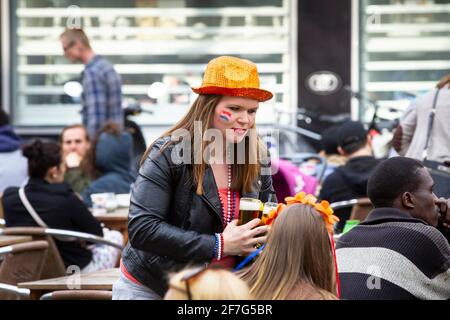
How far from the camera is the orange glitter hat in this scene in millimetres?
3689

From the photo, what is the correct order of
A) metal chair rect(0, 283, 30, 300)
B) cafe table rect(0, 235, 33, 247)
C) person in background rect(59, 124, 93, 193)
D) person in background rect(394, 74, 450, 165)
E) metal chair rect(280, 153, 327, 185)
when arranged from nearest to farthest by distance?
metal chair rect(0, 283, 30, 300)
cafe table rect(0, 235, 33, 247)
person in background rect(394, 74, 450, 165)
person in background rect(59, 124, 93, 193)
metal chair rect(280, 153, 327, 185)

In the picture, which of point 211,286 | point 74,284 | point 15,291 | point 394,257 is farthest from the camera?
point 15,291

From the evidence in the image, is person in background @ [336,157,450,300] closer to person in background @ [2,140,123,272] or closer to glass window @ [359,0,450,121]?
person in background @ [2,140,123,272]

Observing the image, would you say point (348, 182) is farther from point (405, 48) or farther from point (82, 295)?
point (405, 48)

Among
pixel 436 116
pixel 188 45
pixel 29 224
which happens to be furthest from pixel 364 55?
pixel 29 224

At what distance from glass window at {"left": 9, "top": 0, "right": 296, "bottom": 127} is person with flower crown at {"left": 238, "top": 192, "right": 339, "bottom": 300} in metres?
8.44

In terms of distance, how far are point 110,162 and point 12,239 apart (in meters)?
2.38

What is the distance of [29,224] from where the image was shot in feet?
20.7

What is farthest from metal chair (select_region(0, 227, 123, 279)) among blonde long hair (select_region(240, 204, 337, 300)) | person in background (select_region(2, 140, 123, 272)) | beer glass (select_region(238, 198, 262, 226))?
blonde long hair (select_region(240, 204, 337, 300))

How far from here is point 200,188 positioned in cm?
362

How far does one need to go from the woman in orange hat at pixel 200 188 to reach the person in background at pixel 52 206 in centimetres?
263

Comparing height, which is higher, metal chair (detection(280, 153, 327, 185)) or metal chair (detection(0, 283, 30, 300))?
metal chair (detection(280, 153, 327, 185))

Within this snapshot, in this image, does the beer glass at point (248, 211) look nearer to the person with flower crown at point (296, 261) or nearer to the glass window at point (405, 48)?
the person with flower crown at point (296, 261)

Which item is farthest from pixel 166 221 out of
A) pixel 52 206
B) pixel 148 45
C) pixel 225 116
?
pixel 148 45
